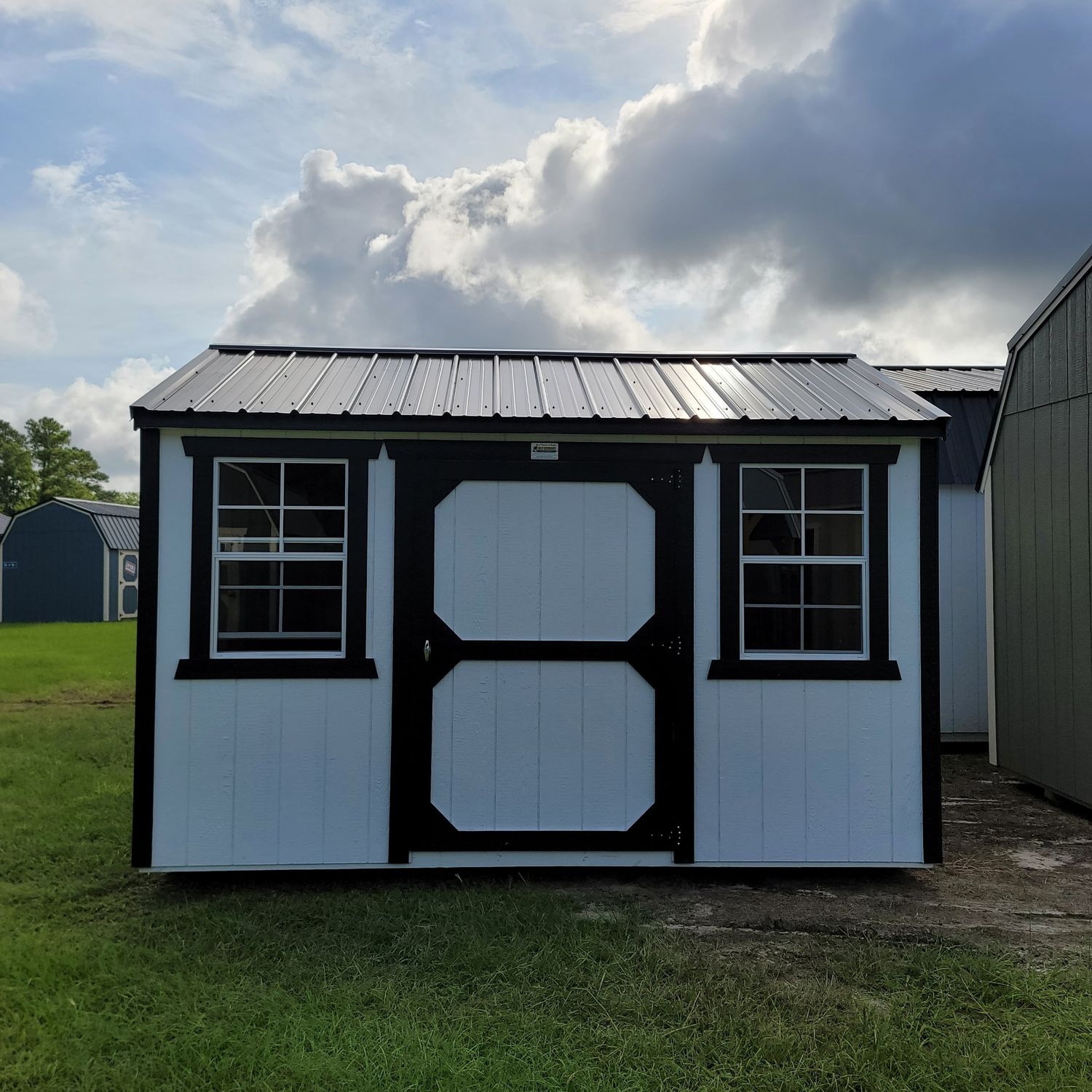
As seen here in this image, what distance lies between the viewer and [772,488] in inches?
209

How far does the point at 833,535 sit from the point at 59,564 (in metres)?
22.4

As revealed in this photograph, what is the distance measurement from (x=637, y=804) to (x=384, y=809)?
1308 millimetres

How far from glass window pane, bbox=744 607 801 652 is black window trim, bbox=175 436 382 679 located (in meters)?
2.59

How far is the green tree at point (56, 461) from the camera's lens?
39750 millimetres

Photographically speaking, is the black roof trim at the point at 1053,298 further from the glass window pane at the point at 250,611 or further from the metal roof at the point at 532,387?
the glass window pane at the point at 250,611

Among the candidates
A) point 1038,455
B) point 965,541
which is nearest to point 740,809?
point 1038,455

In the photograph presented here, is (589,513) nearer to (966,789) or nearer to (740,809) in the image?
(740,809)

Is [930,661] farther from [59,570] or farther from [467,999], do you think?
[59,570]

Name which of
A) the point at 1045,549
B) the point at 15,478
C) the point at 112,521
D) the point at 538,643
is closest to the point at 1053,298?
the point at 1045,549

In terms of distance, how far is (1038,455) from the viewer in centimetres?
631

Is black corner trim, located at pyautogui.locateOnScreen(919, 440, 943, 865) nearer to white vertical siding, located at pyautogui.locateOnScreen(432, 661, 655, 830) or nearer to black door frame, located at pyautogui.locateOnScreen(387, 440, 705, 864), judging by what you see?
black door frame, located at pyautogui.locateOnScreen(387, 440, 705, 864)

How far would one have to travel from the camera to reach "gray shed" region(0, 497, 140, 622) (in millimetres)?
22281

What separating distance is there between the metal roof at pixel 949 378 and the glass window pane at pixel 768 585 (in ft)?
13.2

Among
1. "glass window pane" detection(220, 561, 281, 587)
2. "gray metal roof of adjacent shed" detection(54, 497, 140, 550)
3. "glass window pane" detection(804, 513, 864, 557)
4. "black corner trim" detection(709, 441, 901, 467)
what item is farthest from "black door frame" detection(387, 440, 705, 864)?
"gray metal roof of adjacent shed" detection(54, 497, 140, 550)
